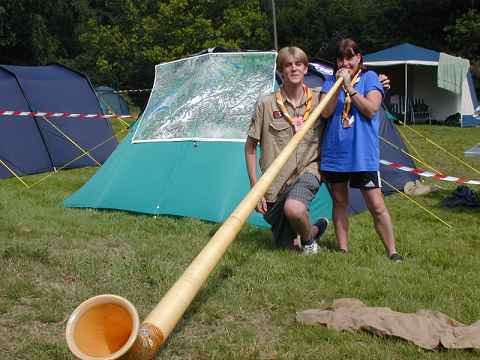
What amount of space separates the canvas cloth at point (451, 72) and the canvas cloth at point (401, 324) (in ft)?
61.8

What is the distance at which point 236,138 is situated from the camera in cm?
614

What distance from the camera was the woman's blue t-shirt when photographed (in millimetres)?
4418

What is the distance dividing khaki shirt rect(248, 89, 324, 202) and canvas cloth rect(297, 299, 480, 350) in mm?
1355

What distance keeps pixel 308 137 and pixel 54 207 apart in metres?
3.31

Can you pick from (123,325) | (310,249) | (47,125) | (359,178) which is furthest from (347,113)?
(47,125)

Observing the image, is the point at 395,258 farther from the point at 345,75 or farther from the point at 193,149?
the point at 193,149

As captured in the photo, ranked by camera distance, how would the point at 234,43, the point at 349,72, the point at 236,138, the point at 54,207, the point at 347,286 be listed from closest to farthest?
1. the point at 347,286
2. the point at 349,72
3. the point at 236,138
4. the point at 54,207
5. the point at 234,43

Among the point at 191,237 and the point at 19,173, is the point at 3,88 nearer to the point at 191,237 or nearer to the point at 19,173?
the point at 19,173

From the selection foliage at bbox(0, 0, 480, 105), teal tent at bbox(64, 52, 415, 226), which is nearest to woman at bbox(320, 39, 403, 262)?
teal tent at bbox(64, 52, 415, 226)

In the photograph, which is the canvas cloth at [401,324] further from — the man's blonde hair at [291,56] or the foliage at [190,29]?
the foliage at [190,29]

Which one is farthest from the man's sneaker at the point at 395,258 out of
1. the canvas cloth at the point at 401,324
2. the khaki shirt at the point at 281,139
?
the canvas cloth at the point at 401,324

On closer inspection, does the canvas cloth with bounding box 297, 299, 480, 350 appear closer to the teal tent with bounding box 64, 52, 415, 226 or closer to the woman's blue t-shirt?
the woman's blue t-shirt

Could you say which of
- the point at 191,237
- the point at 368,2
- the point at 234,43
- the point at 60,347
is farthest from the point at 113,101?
the point at 60,347

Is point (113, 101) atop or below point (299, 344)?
below
